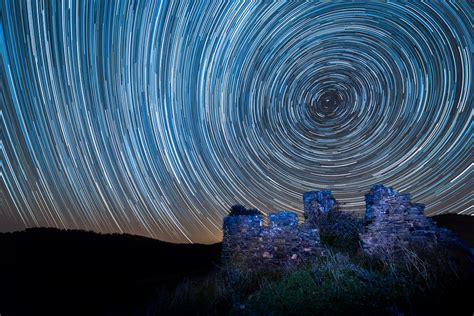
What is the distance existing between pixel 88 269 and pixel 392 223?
20193 millimetres

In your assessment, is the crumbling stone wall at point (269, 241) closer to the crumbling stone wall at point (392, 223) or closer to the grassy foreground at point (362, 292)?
the crumbling stone wall at point (392, 223)

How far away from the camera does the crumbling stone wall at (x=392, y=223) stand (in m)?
7.89

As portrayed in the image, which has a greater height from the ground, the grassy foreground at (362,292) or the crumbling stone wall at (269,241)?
the crumbling stone wall at (269,241)

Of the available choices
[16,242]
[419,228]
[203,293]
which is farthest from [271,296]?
[16,242]

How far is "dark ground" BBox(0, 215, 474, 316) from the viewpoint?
10.1 m

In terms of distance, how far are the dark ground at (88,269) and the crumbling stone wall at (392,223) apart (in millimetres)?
3383

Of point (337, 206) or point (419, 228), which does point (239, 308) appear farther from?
point (337, 206)

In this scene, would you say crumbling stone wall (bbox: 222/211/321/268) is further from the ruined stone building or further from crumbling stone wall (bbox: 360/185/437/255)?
crumbling stone wall (bbox: 360/185/437/255)

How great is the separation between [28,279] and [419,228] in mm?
18512

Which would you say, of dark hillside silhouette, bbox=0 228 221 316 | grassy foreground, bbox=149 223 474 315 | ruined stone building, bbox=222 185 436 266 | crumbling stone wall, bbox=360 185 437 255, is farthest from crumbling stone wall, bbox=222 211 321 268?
dark hillside silhouette, bbox=0 228 221 316

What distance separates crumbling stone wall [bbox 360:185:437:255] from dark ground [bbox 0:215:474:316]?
11.1ft

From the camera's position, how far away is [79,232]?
34938mm

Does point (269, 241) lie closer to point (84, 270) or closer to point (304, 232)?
point (304, 232)

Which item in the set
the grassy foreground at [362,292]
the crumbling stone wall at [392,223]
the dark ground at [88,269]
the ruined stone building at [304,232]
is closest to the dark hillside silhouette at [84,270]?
the dark ground at [88,269]
